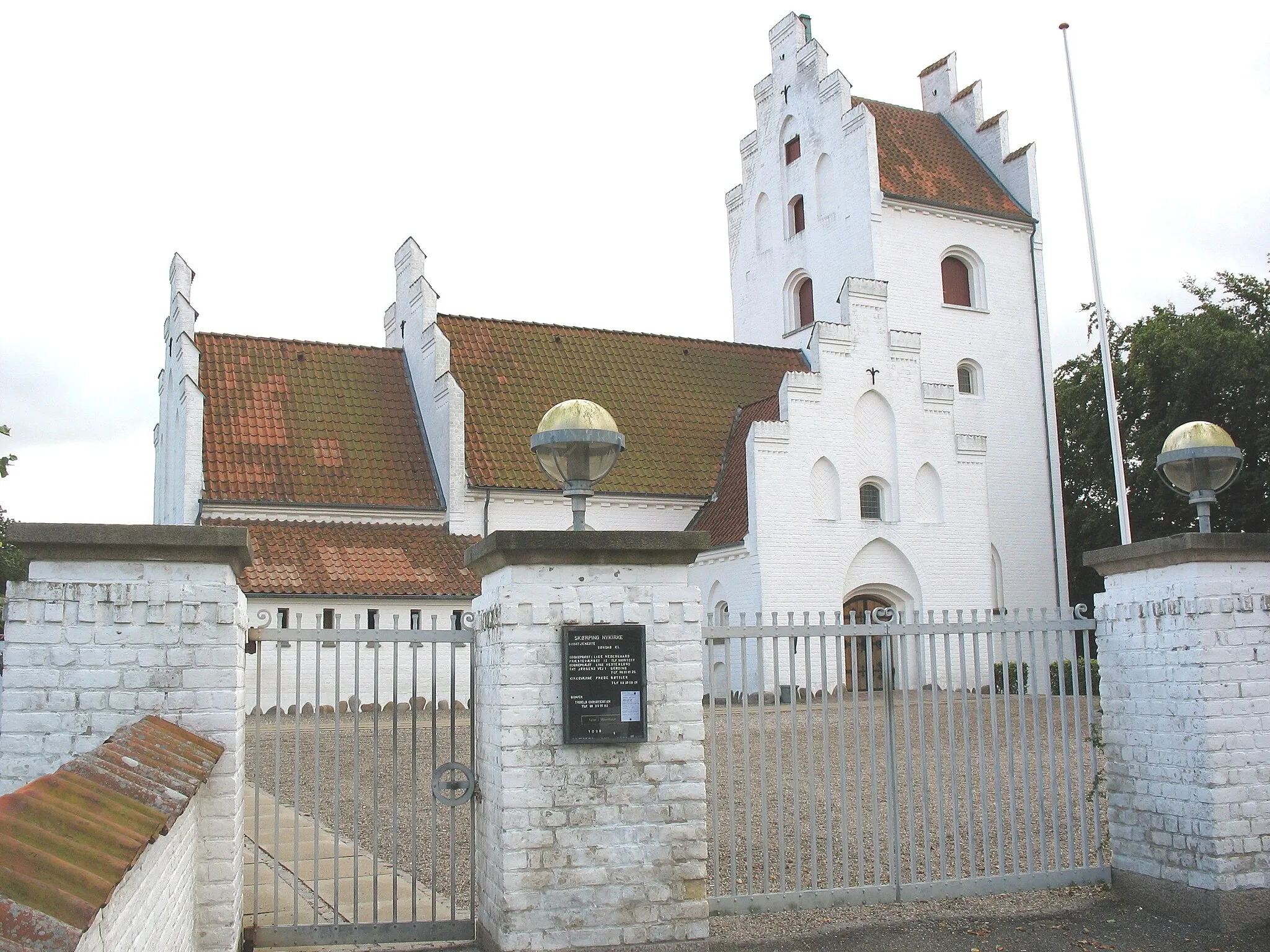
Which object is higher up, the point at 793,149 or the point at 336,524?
the point at 793,149

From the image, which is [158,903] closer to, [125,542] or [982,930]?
[125,542]

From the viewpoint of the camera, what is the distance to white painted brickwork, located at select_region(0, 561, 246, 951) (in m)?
6.01

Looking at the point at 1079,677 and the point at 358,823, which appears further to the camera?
the point at 1079,677

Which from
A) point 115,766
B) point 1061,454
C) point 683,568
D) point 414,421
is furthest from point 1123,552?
point 1061,454

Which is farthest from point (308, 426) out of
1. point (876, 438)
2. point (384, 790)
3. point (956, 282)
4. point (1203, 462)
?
point (1203, 462)

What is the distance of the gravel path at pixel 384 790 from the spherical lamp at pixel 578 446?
68.3 inches

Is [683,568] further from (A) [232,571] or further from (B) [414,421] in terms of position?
(B) [414,421]

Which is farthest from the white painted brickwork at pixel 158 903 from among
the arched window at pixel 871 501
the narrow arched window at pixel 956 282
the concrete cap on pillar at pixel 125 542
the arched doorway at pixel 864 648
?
the narrow arched window at pixel 956 282

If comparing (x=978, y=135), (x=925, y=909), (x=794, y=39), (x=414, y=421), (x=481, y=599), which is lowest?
(x=925, y=909)

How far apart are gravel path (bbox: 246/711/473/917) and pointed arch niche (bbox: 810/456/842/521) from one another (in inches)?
409

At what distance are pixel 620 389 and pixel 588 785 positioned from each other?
80.4 feet

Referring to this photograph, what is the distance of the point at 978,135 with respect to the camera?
119 feet

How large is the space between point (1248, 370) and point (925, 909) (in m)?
30.4

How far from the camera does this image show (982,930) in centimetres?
779
